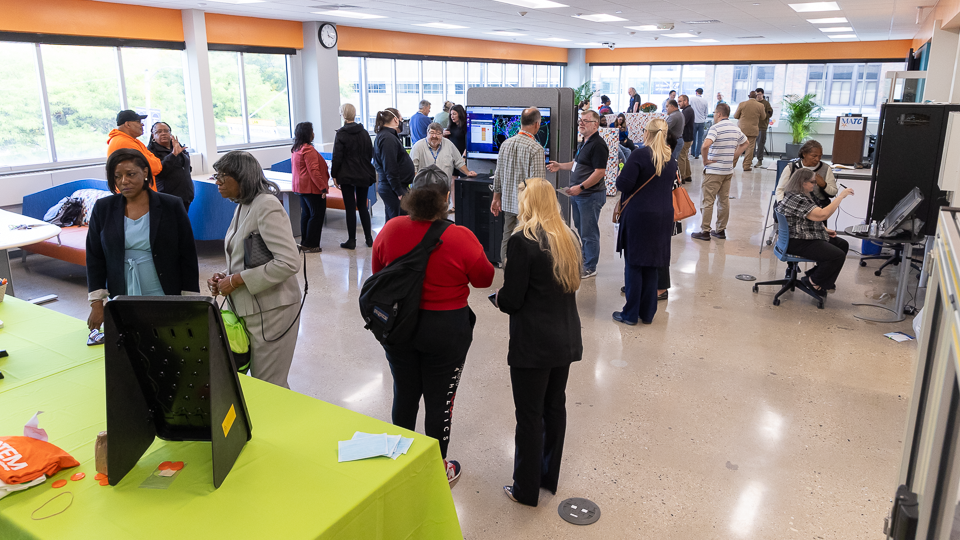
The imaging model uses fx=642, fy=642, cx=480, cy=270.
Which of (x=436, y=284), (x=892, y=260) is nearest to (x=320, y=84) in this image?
(x=892, y=260)

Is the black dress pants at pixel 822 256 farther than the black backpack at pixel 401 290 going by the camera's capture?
Yes

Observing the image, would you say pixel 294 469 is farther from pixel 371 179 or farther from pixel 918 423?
pixel 371 179

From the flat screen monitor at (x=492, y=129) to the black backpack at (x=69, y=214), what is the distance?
396 cm

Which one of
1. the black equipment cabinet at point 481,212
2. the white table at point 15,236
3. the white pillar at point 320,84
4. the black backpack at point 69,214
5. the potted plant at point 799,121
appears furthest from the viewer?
the potted plant at point 799,121

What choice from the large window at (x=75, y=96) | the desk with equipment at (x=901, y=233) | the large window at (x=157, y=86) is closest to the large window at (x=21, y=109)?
the large window at (x=75, y=96)

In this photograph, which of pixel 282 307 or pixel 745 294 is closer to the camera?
pixel 282 307

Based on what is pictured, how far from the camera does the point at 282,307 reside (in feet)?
9.38

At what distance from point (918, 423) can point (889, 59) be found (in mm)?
17743

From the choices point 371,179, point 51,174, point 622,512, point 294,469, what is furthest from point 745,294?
point 51,174

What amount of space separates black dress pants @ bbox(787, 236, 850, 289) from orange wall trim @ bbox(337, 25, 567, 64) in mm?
9676

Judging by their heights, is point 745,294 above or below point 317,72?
below

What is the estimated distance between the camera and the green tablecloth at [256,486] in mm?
1525

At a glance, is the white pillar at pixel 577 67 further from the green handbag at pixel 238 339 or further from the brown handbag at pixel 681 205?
the green handbag at pixel 238 339

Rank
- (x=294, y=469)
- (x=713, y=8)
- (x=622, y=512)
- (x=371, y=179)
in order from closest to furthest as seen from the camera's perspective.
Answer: (x=294, y=469) < (x=622, y=512) < (x=371, y=179) < (x=713, y=8)
